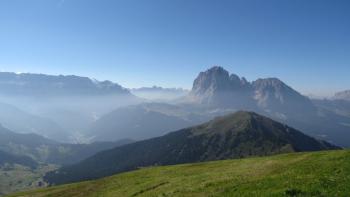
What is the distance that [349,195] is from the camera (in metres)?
23.2

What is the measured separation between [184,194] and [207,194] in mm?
3059

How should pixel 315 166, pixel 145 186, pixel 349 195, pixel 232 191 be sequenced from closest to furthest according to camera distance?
pixel 349 195, pixel 232 191, pixel 315 166, pixel 145 186

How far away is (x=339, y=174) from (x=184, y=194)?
1329cm

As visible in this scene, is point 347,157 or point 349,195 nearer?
point 349,195

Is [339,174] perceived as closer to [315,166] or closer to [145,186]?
[315,166]

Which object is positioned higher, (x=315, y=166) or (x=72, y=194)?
(x=315, y=166)

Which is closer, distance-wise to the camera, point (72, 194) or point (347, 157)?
point (347, 157)

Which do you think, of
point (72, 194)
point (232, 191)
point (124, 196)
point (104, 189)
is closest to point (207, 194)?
point (232, 191)

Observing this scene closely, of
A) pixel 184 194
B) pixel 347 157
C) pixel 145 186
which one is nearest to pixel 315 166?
pixel 347 157

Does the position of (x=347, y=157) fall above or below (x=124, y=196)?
above

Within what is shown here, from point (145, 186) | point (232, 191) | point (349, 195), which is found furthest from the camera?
point (145, 186)

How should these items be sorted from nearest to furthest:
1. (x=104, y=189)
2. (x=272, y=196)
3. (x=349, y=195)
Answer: (x=349, y=195) < (x=272, y=196) < (x=104, y=189)

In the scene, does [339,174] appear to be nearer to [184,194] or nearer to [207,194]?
[207,194]

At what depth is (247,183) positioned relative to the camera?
32.7m
